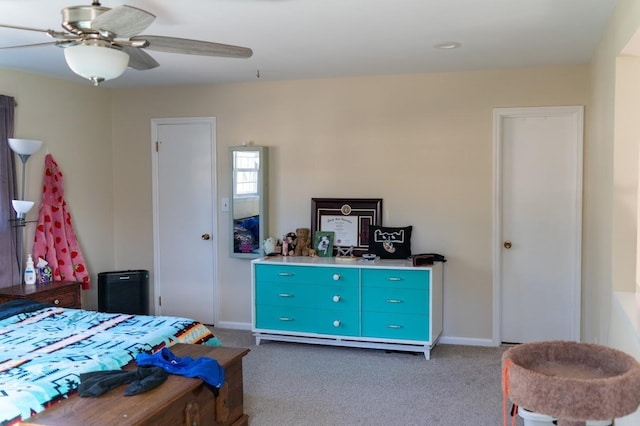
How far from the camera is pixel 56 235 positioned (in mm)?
4953

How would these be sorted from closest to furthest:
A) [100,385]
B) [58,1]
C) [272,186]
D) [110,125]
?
1. [100,385]
2. [58,1]
3. [272,186]
4. [110,125]

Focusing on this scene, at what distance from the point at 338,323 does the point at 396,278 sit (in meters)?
0.62

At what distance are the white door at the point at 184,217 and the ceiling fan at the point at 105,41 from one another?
283cm

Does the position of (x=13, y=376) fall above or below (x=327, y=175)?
below

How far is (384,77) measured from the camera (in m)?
5.00

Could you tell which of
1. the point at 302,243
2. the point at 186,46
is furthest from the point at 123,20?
the point at 302,243

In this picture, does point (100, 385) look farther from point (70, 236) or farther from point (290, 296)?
point (70, 236)

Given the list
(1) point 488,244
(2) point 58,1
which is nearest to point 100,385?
(2) point 58,1

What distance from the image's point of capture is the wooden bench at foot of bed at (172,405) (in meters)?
2.29

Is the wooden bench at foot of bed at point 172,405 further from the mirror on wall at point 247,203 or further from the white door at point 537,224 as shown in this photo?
the white door at point 537,224

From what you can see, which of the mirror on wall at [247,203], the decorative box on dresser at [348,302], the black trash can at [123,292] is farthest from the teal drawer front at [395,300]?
the black trash can at [123,292]

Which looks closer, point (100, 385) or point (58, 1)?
point (100, 385)

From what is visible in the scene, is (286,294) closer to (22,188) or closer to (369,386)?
(369,386)

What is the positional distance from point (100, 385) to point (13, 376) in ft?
1.35
